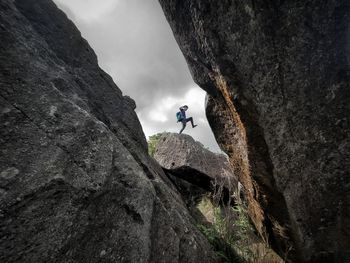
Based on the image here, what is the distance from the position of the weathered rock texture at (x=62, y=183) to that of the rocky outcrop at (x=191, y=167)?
432 centimetres

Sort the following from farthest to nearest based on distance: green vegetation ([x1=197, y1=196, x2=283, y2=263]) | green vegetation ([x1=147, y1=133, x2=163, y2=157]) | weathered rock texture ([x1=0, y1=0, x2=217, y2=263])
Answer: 1. green vegetation ([x1=147, y1=133, x2=163, y2=157])
2. green vegetation ([x1=197, y1=196, x2=283, y2=263])
3. weathered rock texture ([x1=0, y1=0, x2=217, y2=263])

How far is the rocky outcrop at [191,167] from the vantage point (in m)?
8.48

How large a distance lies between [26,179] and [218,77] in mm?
2778

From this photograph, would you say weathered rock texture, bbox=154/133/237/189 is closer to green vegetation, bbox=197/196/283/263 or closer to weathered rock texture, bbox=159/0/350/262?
green vegetation, bbox=197/196/283/263

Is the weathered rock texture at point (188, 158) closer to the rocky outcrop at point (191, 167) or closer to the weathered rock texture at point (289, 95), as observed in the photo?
the rocky outcrop at point (191, 167)

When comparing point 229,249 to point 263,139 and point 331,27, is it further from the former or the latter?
point 331,27

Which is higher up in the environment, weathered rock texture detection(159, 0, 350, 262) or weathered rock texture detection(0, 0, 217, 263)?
weathered rock texture detection(159, 0, 350, 262)

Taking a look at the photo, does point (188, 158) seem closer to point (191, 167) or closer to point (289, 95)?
point (191, 167)

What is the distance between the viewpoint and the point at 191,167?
844cm

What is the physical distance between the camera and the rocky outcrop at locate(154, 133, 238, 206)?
8477 millimetres

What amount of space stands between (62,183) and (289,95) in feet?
9.98

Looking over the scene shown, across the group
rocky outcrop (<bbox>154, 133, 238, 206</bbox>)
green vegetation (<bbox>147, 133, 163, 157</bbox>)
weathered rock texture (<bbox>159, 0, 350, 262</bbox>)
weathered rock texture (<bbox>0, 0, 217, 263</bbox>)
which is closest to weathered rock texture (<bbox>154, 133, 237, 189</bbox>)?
rocky outcrop (<bbox>154, 133, 238, 206</bbox>)

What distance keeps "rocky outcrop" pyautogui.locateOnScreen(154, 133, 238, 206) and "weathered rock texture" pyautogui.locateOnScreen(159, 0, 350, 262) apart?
13.0 ft

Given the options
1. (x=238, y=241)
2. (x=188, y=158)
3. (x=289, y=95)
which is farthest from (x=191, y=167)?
Result: (x=289, y=95)
